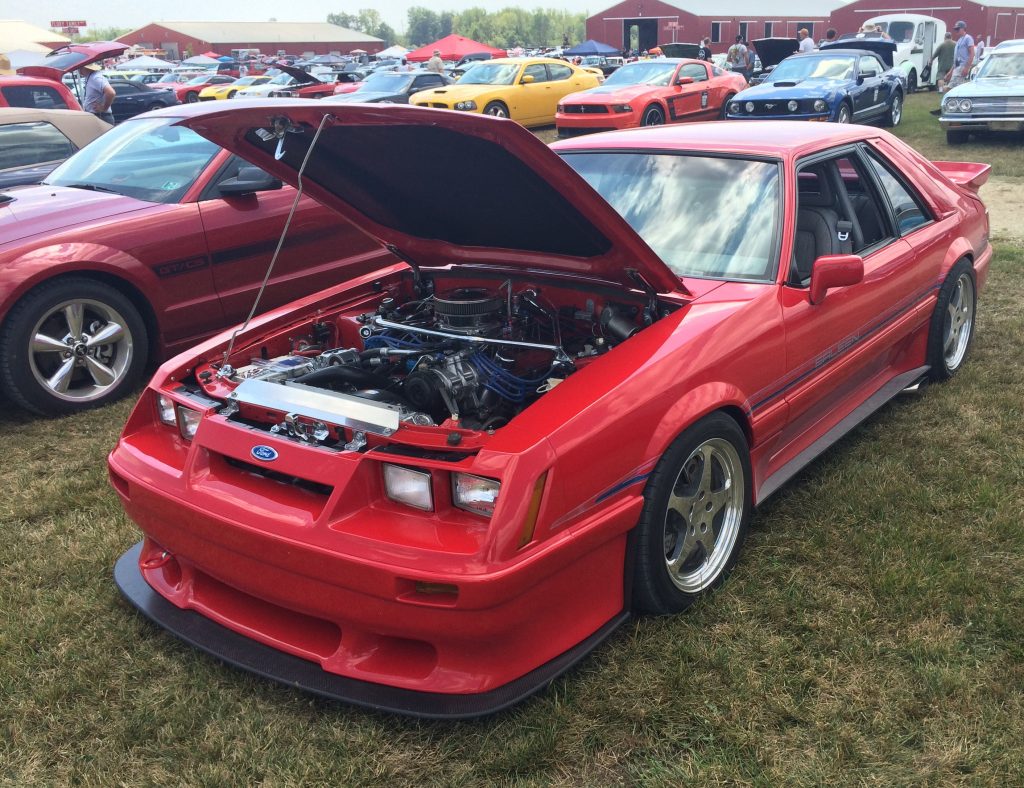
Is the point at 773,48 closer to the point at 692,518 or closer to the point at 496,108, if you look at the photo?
the point at 496,108

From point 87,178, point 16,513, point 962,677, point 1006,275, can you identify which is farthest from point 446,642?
point 1006,275

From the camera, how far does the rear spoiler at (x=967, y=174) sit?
16.2 ft

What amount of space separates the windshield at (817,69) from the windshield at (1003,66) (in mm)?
1921

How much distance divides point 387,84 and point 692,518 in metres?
16.8

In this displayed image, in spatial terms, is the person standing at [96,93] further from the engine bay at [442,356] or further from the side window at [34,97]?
the engine bay at [442,356]

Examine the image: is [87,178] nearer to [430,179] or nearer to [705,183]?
[430,179]

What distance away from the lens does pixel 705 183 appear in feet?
11.1

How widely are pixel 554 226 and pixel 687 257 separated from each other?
621 millimetres

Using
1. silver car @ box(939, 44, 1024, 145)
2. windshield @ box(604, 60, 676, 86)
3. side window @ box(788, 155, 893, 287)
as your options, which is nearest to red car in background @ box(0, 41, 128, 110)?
side window @ box(788, 155, 893, 287)

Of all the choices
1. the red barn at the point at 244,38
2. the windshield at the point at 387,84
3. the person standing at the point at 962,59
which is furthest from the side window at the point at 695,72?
the red barn at the point at 244,38

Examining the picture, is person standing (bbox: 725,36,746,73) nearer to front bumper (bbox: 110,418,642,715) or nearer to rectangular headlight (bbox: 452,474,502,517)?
front bumper (bbox: 110,418,642,715)

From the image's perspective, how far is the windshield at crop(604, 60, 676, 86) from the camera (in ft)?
49.5

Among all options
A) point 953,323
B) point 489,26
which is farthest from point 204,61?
point 489,26

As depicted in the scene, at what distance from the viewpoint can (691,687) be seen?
2.46 meters
